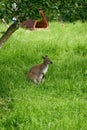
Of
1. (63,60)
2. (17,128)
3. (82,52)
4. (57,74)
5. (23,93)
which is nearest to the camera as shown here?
(17,128)

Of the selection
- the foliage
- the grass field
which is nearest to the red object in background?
the grass field

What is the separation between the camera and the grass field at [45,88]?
615cm

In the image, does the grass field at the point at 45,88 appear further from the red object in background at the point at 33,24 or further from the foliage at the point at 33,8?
the red object in background at the point at 33,24

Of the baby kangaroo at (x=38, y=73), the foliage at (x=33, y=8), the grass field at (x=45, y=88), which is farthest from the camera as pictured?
the baby kangaroo at (x=38, y=73)

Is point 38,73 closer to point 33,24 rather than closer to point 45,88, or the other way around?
point 45,88

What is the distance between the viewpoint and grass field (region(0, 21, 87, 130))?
242 inches

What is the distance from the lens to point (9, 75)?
8.50 meters

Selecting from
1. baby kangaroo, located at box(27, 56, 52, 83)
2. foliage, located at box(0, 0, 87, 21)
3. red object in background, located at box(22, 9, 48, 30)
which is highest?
foliage, located at box(0, 0, 87, 21)

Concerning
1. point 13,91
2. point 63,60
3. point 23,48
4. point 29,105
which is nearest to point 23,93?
point 13,91

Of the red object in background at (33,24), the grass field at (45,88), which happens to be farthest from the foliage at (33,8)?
the red object in background at (33,24)

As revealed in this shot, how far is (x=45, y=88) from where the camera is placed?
308 inches

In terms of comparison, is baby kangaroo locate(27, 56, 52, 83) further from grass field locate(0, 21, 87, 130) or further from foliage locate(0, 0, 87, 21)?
foliage locate(0, 0, 87, 21)

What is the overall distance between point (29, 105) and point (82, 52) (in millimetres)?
4449

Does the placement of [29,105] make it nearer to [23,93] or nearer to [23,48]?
[23,93]
